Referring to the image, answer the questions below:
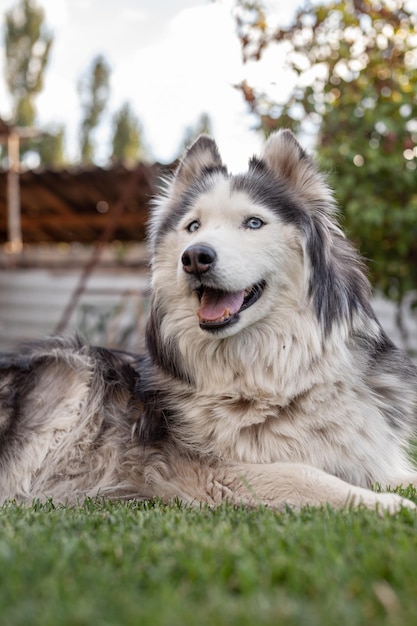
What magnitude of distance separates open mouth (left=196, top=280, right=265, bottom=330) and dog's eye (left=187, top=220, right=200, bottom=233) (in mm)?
343

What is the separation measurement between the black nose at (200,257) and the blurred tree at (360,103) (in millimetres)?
3261

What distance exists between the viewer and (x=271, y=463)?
8.91 feet

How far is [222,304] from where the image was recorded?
2.90 m

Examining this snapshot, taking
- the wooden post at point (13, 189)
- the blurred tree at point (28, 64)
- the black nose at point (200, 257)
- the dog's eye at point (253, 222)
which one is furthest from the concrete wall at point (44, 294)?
the blurred tree at point (28, 64)

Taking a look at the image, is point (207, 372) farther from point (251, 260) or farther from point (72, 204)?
point (72, 204)

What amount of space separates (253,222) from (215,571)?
1.79 m

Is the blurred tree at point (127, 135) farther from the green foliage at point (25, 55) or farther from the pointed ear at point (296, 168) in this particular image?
the pointed ear at point (296, 168)

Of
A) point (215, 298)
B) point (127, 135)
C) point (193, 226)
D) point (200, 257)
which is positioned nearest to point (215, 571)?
point (200, 257)

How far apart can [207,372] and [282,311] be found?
1.43 feet

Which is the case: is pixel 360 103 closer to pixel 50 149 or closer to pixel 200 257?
pixel 200 257

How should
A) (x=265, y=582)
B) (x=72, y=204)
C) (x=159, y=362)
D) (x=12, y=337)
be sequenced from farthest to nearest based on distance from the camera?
(x=72, y=204)
(x=12, y=337)
(x=159, y=362)
(x=265, y=582)

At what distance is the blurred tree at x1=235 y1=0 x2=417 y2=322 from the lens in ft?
19.0

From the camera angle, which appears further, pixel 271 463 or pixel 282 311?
pixel 282 311

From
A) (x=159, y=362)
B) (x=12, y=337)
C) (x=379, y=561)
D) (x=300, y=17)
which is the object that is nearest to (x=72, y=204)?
(x=12, y=337)
